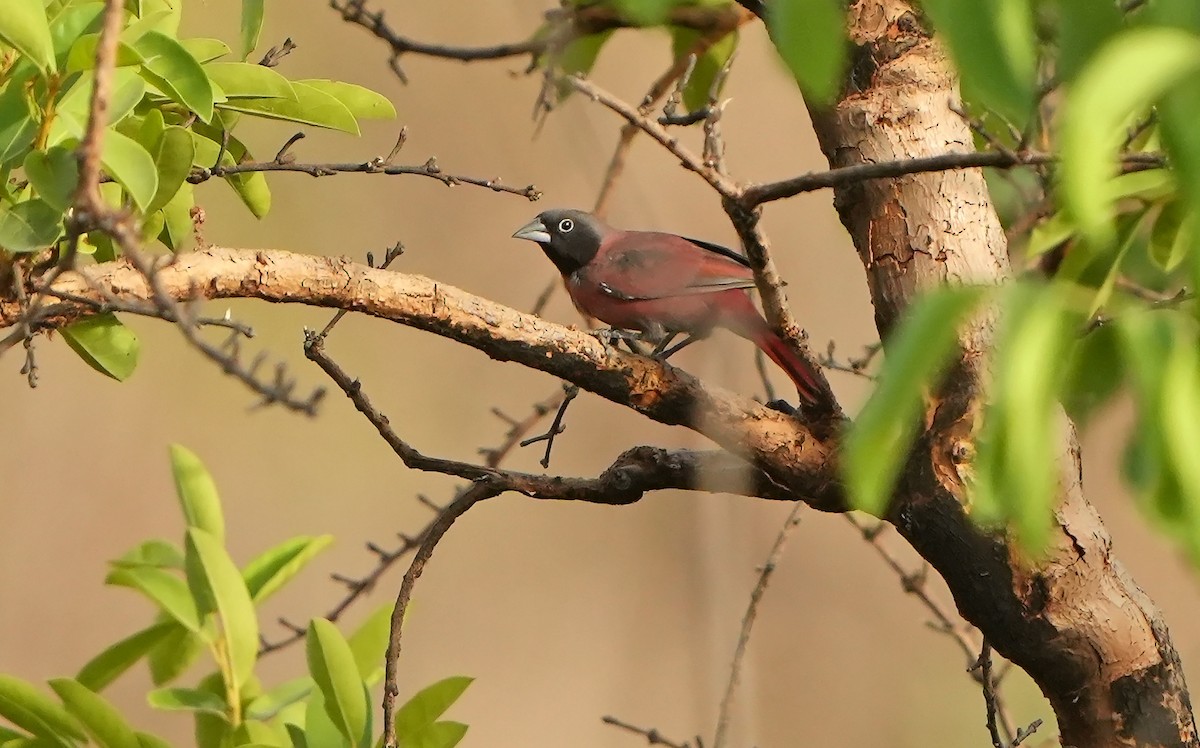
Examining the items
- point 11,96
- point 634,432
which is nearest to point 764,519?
point 634,432

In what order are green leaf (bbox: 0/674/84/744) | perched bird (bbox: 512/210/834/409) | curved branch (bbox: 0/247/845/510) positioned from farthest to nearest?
perched bird (bbox: 512/210/834/409), green leaf (bbox: 0/674/84/744), curved branch (bbox: 0/247/845/510)

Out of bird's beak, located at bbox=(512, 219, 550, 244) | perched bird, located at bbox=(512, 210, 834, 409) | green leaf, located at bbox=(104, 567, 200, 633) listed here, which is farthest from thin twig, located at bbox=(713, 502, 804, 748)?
bird's beak, located at bbox=(512, 219, 550, 244)

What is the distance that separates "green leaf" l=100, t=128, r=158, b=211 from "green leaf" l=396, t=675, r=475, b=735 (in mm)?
661

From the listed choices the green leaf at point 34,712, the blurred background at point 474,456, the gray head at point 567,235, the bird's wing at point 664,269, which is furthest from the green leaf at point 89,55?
the blurred background at point 474,456

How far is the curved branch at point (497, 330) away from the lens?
43.3 inches

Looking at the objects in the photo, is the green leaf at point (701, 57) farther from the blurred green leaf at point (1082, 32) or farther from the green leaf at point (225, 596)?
the blurred green leaf at point (1082, 32)

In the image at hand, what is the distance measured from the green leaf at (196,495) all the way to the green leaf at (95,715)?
0.81ft

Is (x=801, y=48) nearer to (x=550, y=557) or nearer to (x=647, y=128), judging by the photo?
(x=647, y=128)

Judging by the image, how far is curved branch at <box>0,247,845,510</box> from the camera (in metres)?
1.10

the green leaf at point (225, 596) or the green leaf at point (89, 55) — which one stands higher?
the green leaf at point (89, 55)

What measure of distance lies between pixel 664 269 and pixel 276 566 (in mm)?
754

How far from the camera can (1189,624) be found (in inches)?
115

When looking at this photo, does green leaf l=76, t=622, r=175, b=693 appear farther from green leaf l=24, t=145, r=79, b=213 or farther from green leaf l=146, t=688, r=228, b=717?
green leaf l=24, t=145, r=79, b=213

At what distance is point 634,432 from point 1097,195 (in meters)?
2.38
